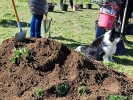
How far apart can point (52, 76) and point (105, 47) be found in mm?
2529

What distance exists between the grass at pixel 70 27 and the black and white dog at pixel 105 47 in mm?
297

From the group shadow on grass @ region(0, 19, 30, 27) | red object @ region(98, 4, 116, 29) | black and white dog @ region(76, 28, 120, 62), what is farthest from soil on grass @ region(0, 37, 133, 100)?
shadow on grass @ region(0, 19, 30, 27)

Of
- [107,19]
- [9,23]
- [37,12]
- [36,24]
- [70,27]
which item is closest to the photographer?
[107,19]

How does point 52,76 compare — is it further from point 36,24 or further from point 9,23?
point 9,23

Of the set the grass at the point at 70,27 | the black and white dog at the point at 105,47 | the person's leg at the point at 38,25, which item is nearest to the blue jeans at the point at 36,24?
the person's leg at the point at 38,25

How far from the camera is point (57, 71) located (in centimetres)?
540

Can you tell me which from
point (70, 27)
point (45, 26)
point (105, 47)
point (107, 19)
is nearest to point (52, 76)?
point (105, 47)

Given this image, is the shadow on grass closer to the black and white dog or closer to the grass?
the grass

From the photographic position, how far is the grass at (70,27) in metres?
8.05

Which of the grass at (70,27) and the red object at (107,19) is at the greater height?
the red object at (107,19)

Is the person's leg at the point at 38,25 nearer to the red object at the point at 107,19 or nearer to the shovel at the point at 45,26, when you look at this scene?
the shovel at the point at 45,26

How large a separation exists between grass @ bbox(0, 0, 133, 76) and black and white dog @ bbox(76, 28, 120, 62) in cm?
30

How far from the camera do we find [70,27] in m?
11.0

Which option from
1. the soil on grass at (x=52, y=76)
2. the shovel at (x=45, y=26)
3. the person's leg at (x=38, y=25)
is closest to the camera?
→ the soil on grass at (x=52, y=76)
